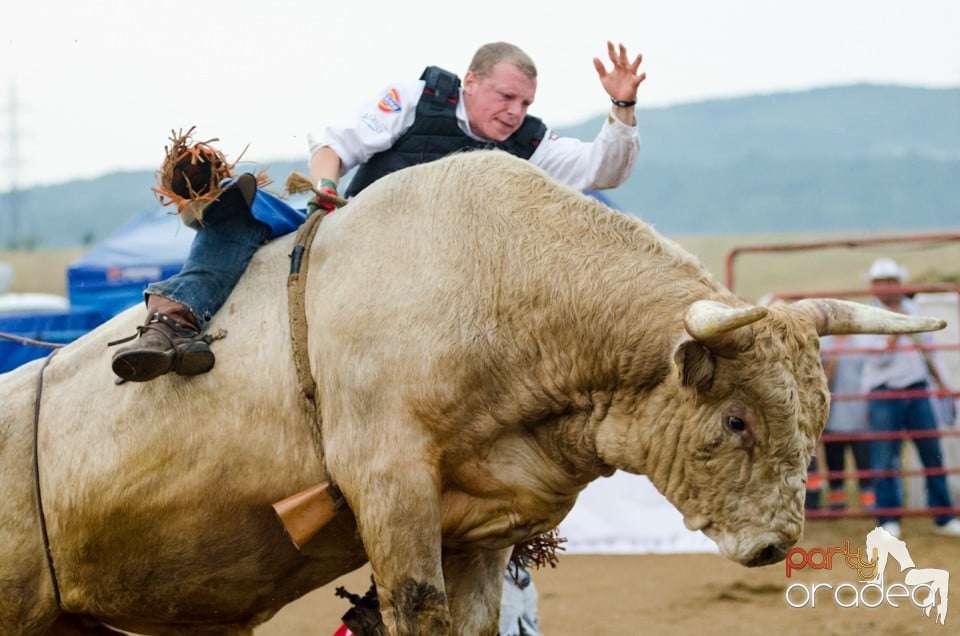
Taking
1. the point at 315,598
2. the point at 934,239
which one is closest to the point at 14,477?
the point at 315,598

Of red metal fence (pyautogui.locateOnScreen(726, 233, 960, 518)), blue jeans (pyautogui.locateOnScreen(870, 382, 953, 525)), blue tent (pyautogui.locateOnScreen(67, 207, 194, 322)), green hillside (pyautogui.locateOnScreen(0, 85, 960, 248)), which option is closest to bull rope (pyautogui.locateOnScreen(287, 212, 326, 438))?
red metal fence (pyautogui.locateOnScreen(726, 233, 960, 518))

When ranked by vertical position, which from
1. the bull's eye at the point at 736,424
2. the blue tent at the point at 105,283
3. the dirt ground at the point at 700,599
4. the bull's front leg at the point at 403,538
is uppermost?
the bull's eye at the point at 736,424

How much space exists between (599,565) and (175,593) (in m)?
5.38

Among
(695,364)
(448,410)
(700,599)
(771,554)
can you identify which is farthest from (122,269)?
(771,554)

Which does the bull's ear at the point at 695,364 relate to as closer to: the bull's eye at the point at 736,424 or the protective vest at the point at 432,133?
the bull's eye at the point at 736,424

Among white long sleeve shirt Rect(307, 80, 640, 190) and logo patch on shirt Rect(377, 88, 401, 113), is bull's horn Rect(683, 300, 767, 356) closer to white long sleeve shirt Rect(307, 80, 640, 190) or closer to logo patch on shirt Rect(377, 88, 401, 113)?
white long sleeve shirt Rect(307, 80, 640, 190)

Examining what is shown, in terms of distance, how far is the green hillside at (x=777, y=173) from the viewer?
4252 inches

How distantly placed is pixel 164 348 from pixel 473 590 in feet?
4.32

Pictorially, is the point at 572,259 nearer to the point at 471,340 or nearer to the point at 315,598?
the point at 471,340

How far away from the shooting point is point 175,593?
4.30 m

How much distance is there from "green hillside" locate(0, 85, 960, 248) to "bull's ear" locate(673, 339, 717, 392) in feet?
192

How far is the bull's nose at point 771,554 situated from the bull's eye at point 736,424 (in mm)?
350

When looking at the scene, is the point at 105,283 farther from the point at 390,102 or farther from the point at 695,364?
the point at 695,364

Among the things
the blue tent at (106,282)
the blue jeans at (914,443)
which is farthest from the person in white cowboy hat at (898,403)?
the blue tent at (106,282)
